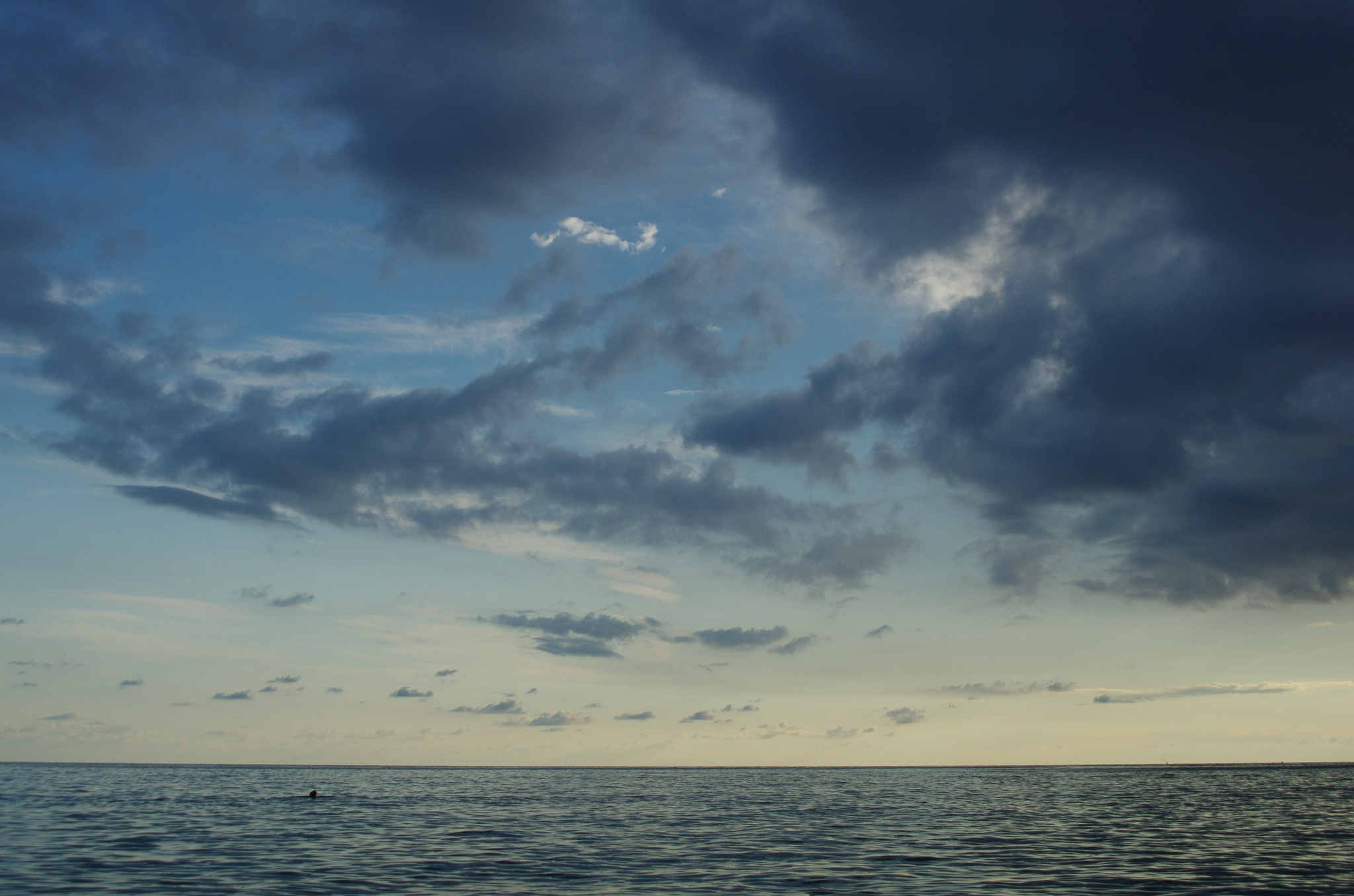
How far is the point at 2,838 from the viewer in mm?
67562

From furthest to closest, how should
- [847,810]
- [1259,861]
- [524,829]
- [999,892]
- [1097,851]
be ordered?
[847,810], [524,829], [1097,851], [1259,861], [999,892]

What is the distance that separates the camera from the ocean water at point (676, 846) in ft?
154

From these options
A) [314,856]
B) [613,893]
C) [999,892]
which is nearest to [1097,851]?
[999,892]

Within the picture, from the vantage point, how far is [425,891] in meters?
44.6

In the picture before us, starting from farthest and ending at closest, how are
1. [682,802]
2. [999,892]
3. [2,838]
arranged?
[682,802] < [2,838] < [999,892]

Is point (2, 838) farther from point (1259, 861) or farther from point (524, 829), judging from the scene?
point (1259, 861)

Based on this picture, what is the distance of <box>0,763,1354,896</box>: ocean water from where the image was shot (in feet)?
154

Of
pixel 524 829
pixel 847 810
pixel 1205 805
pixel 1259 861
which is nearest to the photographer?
pixel 1259 861

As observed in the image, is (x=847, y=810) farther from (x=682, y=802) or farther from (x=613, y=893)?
(x=613, y=893)

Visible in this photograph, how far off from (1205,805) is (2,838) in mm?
129007

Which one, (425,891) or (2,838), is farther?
(2,838)

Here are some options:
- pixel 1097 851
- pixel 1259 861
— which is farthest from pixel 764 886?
pixel 1259 861

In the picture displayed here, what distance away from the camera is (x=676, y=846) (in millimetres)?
65438

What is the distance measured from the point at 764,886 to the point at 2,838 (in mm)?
60160
